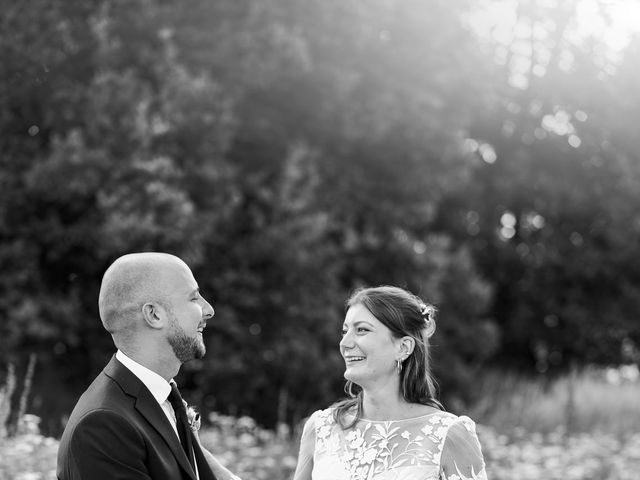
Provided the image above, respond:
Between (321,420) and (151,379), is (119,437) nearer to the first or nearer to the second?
(151,379)

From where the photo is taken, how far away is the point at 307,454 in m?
4.55

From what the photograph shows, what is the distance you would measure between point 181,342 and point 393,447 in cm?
128

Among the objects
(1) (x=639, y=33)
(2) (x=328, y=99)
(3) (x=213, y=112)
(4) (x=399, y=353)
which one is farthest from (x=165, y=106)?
(1) (x=639, y=33)

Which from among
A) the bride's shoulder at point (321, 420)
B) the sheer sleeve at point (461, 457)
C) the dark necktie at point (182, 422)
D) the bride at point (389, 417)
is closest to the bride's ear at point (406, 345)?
the bride at point (389, 417)

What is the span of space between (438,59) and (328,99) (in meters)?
2.11

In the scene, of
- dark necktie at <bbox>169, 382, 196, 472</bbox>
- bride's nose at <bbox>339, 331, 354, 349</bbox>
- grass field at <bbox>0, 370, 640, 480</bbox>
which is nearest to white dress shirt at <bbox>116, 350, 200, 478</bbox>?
dark necktie at <bbox>169, 382, 196, 472</bbox>

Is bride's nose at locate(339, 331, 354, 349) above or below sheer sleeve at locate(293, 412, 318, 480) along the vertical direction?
above

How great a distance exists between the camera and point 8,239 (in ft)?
35.2

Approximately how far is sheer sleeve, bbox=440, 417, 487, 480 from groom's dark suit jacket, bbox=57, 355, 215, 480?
124 centimetres

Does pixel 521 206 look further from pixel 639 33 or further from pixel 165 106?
pixel 165 106

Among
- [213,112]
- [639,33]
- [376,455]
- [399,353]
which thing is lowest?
[376,455]

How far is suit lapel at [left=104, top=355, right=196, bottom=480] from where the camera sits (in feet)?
11.3

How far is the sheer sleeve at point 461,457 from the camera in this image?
4.14m

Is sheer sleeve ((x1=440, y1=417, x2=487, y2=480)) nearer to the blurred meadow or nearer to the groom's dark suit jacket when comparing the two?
the groom's dark suit jacket
